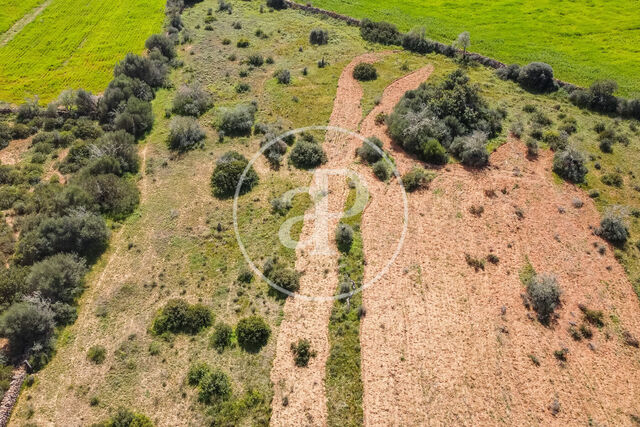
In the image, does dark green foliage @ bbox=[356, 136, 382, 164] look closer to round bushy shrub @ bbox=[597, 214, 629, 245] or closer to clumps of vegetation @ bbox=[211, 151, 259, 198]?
clumps of vegetation @ bbox=[211, 151, 259, 198]

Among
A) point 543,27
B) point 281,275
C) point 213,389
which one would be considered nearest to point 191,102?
point 281,275

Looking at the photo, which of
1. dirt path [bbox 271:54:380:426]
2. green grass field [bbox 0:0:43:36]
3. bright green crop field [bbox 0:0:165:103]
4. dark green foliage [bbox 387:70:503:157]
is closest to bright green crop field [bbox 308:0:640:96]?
dark green foliage [bbox 387:70:503:157]

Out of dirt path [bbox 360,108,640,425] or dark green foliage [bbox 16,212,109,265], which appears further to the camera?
dark green foliage [bbox 16,212,109,265]

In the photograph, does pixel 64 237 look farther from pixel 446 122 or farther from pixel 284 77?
pixel 446 122

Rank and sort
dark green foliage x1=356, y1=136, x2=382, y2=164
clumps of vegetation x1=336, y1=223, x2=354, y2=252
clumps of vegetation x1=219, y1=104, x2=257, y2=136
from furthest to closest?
clumps of vegetation x1=219, y1=104, x2=257, y2=136, dark green foliage x1=356, y1=136, x2=382, y2=164, clumps of vegetation x1=336, y1=223, x2=354, y2=252

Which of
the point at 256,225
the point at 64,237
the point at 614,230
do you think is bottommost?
the point at 614,230

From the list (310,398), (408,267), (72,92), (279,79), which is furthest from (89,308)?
(279,79)

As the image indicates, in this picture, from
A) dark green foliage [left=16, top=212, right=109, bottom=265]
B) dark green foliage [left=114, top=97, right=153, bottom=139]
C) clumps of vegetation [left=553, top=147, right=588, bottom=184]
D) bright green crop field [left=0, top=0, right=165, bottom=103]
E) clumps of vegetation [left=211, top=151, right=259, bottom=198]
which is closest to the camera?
dark green foliage [left=16, top=212, right=109, bottom=265]

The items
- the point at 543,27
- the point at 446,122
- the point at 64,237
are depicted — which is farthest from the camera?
the point at 543,27
